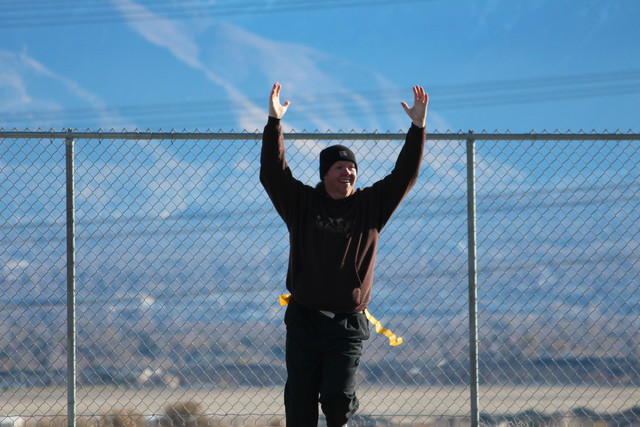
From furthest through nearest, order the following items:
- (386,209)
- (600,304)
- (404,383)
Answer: (600,304) < (404,383) < (386,209)

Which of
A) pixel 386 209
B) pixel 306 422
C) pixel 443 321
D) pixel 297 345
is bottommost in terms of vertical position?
pixel 306 422

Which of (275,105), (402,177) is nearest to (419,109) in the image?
(402,177)

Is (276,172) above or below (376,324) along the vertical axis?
above

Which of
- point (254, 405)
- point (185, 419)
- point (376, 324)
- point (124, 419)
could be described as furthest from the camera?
point (254, 405)

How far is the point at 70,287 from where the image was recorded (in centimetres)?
533

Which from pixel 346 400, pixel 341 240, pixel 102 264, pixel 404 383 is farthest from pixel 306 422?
pixel 102 264

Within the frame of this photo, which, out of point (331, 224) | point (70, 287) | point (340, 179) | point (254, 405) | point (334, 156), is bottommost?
point (254, 405)

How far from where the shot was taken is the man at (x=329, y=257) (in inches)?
174

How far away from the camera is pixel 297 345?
14.7 ft

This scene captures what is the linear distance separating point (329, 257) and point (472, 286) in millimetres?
1371

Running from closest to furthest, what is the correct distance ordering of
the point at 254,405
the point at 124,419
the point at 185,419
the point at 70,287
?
the point at 70,287 < the point at 185,419 < the point at 124,419 < the point at 254,405

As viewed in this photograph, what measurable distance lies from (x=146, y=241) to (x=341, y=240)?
191 centimetres

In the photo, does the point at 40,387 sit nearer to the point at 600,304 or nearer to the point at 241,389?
the point at 241,389

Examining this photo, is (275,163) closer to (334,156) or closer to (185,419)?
(334,156)
